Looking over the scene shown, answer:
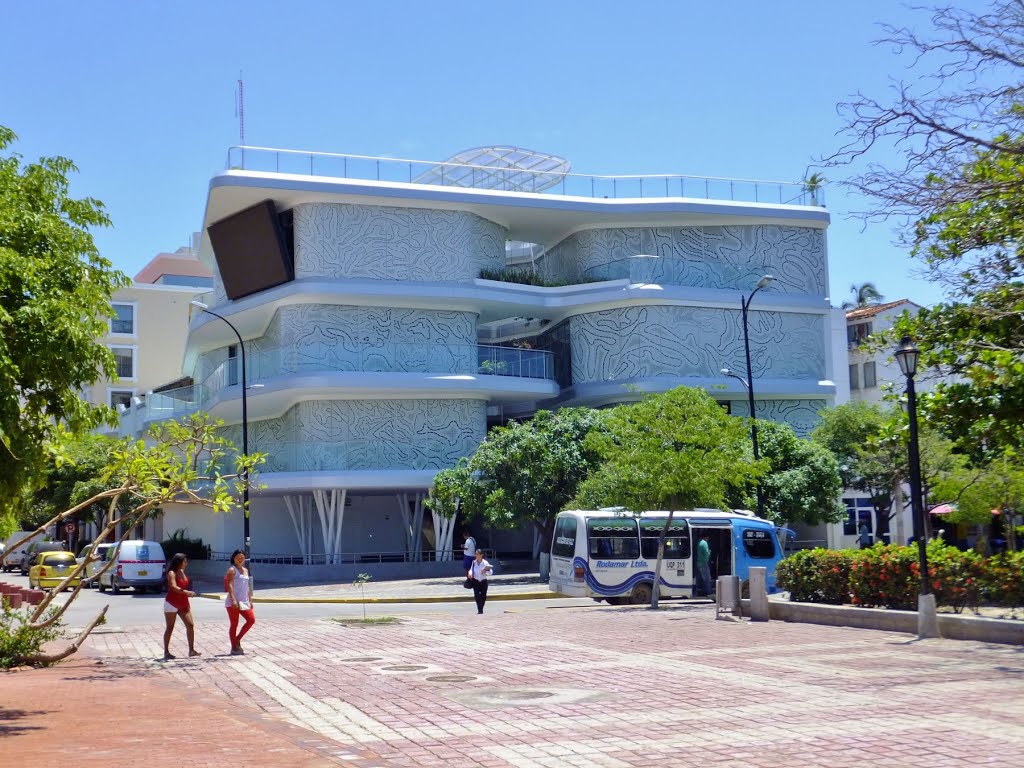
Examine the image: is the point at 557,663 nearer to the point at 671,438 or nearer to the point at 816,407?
the point at 671,438

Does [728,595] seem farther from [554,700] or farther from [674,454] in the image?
[554,700]

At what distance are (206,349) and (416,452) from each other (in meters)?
16.5

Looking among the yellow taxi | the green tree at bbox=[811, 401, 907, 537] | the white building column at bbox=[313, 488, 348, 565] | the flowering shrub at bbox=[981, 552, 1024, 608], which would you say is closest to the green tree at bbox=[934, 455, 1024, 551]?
the green tree at bbox=[811, 401, 907, 537]

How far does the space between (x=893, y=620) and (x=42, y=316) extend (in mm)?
14239

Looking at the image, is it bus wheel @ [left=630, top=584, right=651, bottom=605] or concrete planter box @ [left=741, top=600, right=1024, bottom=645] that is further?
bus wheel @ [left=630, top=584, right=651, bottom=605]

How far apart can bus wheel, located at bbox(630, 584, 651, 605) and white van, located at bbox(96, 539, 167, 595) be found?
59.0 ft

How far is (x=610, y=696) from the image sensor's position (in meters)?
12.4

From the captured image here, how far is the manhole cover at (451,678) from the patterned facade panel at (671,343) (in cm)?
3204

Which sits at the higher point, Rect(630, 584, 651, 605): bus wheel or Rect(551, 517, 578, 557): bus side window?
Rect(551, 517, 578, 557): bus side window

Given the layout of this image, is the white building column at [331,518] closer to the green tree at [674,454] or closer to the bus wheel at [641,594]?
the bus wheel at [641,594]

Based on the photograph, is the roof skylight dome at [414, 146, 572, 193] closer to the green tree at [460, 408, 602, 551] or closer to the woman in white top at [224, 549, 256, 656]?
the green tree at [460, 408, 602, 551]

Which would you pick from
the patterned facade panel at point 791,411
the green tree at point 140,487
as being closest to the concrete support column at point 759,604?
the green tree at point 140,487

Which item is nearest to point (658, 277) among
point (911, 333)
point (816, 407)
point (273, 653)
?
point (816, 407)

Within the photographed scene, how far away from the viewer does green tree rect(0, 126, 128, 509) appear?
11.1 meters
